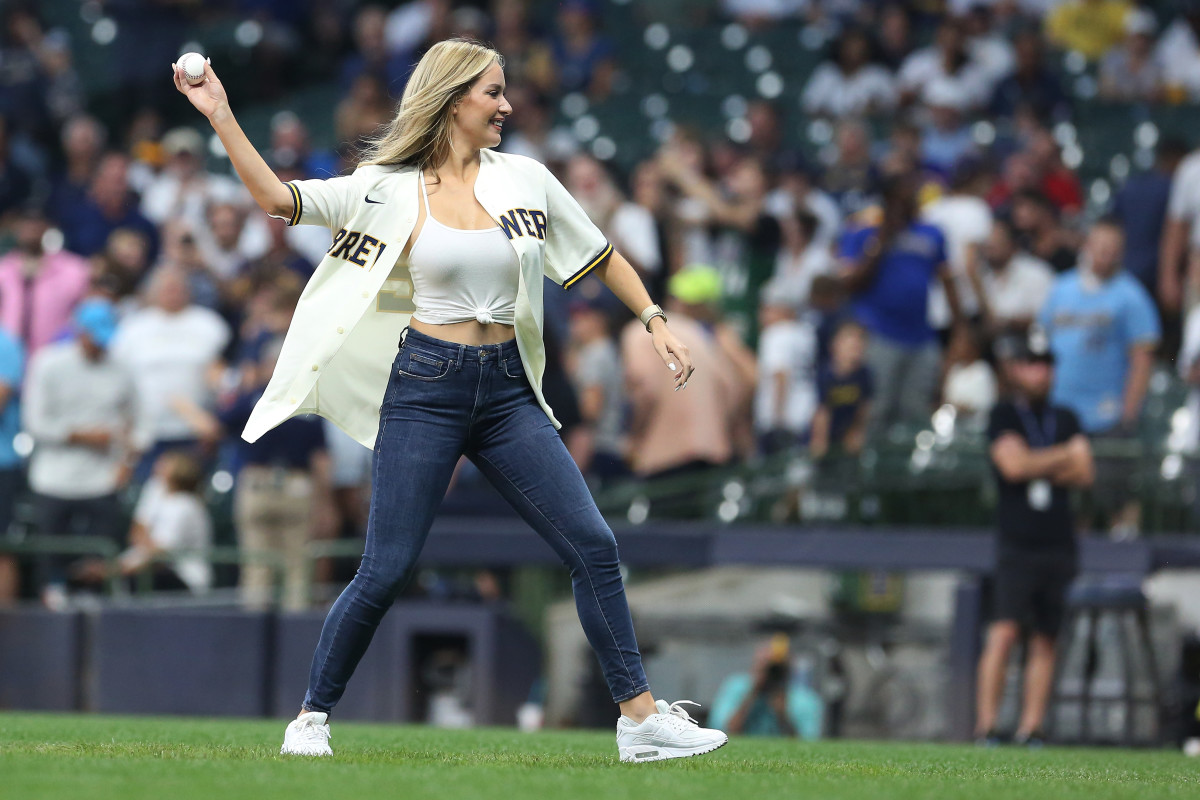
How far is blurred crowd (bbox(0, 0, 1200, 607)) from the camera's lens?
12.2 meters

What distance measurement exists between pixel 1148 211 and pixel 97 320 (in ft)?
25.6

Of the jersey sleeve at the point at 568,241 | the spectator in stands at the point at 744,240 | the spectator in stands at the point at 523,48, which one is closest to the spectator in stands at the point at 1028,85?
the spectator in stands at the point at 744,240

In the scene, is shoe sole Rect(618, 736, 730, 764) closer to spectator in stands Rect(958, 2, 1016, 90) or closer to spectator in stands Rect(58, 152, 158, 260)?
spectator in stands Rect(58, 152, 158, 260)

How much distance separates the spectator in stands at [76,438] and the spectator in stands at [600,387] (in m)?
3.21

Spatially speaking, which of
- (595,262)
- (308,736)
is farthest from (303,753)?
(595,262)

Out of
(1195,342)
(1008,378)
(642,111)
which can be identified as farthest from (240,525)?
(642,111)

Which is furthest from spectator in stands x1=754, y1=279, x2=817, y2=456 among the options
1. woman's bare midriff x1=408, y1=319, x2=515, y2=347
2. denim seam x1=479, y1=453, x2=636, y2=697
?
woman's bare midriff x1=408, y1=319, x2=515, y2=347

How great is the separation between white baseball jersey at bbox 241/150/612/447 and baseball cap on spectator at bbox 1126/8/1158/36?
40.4 ft

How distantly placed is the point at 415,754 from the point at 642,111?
13013 mm

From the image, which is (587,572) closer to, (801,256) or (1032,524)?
(1032,524)

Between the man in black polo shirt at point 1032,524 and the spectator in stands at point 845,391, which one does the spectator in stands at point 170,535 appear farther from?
the man in black polo shirt at point 1032,524

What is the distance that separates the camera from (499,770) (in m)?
5.49

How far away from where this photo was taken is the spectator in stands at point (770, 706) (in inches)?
420

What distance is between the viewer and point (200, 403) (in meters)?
13.2
